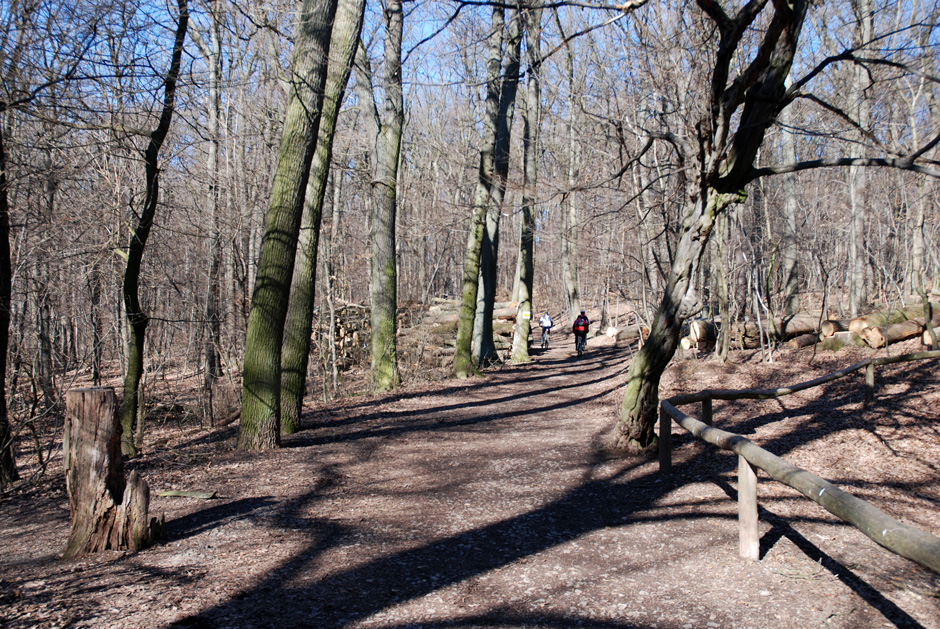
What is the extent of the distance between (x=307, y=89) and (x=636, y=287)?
770 inches

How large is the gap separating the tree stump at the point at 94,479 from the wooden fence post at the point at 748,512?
→ 4331 millimetres

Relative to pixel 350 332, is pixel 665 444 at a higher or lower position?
lower

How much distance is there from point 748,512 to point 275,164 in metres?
11.7

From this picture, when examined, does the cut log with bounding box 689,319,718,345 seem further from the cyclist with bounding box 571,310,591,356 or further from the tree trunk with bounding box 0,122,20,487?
the tree trunk with bounding box 0,122,20,487

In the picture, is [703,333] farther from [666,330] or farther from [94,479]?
[94,479]

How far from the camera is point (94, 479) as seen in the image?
4.45 m

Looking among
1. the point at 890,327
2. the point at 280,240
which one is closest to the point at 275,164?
the point at 280,240

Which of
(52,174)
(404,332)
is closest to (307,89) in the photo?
(52,174)

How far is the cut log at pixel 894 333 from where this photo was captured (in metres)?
12.6

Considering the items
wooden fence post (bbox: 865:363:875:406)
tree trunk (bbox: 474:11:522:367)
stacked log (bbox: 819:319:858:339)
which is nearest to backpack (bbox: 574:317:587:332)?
tree trunk (bbox: 474:11:522:367)

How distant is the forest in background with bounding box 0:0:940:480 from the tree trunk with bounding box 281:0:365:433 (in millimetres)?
743

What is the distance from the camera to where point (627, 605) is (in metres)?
3.90

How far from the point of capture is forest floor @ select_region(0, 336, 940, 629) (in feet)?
12.3

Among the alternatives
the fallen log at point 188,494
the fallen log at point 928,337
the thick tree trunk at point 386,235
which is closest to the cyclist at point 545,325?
the thick tree trunk at point 386,235
